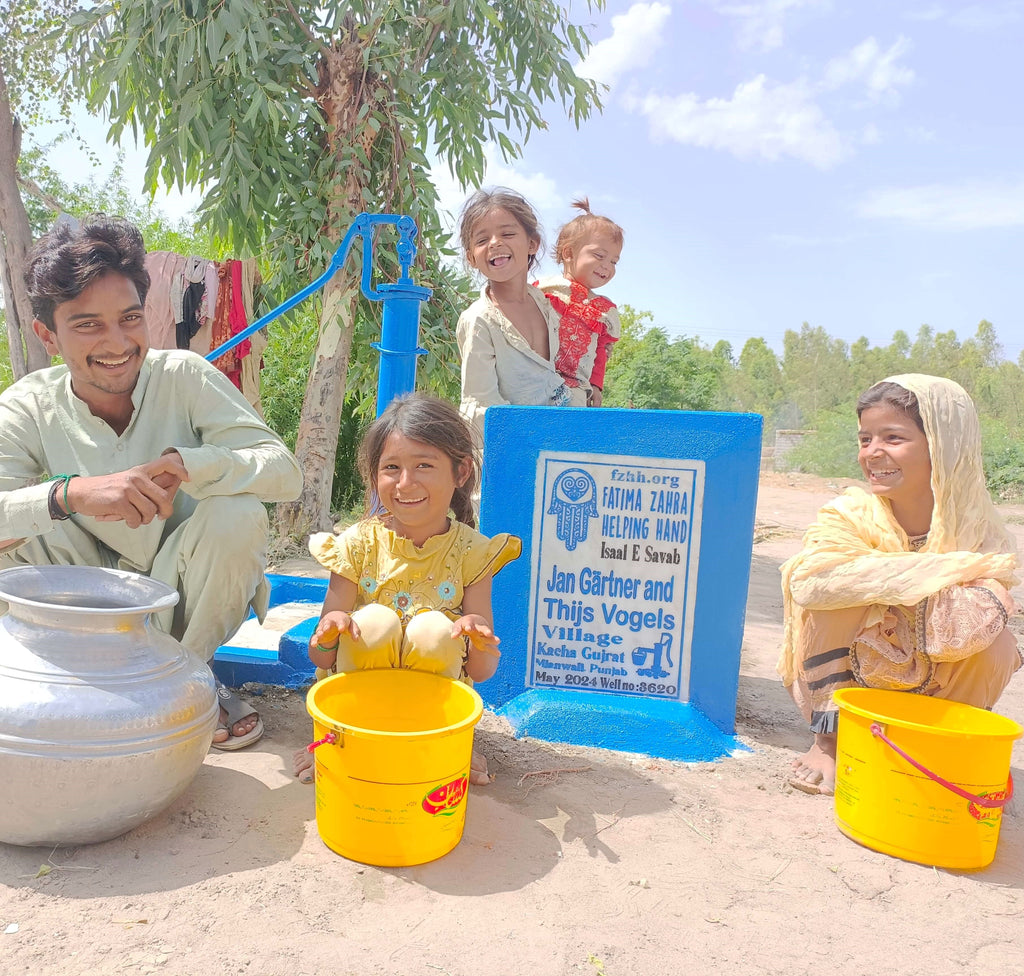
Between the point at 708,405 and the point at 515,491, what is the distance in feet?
61.4

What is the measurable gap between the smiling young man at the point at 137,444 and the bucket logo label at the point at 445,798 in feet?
2.60

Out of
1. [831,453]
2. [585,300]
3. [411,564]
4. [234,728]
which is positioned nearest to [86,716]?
[234,728]

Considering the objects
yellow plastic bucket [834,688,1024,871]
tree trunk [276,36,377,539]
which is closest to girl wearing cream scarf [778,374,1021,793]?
yellow plastic bucket [834,688,1024,871]

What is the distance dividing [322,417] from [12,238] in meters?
3.43

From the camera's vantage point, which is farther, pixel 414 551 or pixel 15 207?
pixel 15 207

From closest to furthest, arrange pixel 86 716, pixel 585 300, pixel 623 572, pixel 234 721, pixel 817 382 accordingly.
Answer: pixel 86 716 < pixel 234 721 < pixel 623 572 < pixel 585 300 < pixel 817 382

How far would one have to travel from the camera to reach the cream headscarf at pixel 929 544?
2033mm

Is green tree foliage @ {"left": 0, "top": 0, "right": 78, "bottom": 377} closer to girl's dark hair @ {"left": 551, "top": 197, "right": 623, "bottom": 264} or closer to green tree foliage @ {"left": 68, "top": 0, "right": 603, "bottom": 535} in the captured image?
green tree foliage @ {"left": 68, "top": 0, "right": 603, "bottom": 535}

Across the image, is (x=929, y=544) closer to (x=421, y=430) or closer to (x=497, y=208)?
(x=421, y=430)

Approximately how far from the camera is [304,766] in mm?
2086

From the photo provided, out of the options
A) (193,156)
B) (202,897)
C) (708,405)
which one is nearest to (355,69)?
(193,156)

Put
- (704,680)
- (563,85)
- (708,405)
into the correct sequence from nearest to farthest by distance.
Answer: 1. (704,680)
2. (563,85)
3. (708,405)

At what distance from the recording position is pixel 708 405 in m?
20.6

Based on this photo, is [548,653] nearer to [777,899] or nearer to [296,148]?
[777,899]
